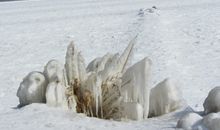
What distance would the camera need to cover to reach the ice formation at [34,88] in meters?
3.27

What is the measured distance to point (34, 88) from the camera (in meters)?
3.26

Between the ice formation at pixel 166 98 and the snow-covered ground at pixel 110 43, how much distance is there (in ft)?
0.50

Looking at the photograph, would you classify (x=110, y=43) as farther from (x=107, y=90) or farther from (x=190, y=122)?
(x=190, y=122)

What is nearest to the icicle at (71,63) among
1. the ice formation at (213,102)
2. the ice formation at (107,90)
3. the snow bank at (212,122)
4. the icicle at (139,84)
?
the ice formation at (107,90)

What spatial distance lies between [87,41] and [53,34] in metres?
1.46

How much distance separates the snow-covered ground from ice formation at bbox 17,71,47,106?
127mm

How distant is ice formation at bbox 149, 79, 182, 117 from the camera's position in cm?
331

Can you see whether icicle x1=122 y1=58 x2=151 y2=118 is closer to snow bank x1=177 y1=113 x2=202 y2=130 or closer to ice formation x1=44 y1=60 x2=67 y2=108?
ice formation x1=44 y1=60 x2=67 y2=108

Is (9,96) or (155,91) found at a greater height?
(155,91)

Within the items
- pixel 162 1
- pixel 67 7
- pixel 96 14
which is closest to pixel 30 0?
pixel 67 7

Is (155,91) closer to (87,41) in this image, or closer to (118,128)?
(118,128)

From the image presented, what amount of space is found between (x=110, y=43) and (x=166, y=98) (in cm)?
660

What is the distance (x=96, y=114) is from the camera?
326 cm

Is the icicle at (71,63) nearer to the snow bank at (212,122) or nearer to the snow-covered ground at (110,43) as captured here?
the snow-covered ground at (110,43)
